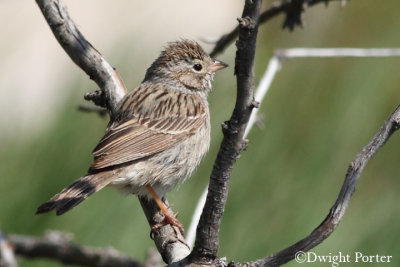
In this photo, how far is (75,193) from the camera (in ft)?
13.3

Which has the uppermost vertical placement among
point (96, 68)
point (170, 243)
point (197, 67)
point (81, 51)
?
point (81, 51)

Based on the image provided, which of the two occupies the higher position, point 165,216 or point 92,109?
point 92,109

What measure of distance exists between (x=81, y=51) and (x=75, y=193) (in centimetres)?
86

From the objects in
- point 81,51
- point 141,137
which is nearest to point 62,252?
point 81,51

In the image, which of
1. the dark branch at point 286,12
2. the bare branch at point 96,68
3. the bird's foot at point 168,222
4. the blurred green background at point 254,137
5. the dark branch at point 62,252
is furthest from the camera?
the blurred green background at point 254,137

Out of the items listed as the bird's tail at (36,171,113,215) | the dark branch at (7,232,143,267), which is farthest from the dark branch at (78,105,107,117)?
the dark branch at (7,232,143,267)

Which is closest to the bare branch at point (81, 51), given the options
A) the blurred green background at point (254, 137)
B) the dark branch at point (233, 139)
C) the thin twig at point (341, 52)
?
the thin twig at point (341, 52)

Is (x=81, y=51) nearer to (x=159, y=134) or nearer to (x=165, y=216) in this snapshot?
(x=159, y=134)

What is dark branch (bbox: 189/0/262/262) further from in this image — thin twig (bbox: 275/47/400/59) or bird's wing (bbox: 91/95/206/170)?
thin twig (bbox: 275/47/400/59)

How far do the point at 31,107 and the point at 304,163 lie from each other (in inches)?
108

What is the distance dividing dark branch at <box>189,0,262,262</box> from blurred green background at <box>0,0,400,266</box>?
2.45 metres

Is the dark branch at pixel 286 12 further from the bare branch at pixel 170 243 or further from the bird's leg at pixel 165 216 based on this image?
the bare branch at pixel 170 243

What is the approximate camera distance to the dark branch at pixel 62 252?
A: 314cm

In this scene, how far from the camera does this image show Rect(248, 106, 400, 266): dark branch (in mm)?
2953
